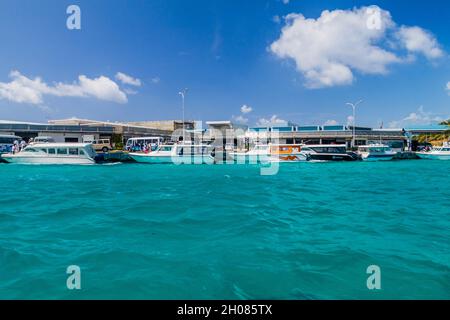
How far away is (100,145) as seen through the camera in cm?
4456

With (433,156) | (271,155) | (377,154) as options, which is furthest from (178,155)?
(433,156)

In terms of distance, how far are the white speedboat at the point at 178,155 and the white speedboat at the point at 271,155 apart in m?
4.61

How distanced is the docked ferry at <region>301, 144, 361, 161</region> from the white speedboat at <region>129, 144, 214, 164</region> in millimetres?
13964

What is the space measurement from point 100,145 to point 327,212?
42005mm

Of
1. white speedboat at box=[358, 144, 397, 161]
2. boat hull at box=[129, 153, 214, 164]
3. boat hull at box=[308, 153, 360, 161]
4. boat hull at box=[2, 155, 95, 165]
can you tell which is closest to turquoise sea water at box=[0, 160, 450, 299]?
boat hull at box=[2, 155, 95, 165]

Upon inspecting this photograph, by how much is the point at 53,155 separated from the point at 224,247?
30439 millimetres

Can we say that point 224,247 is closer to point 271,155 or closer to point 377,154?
point 271,155

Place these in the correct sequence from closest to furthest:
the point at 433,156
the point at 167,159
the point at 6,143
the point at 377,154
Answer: the point at 167,159 → the point at 377,154 → the point at 6,143 → the point at 433,156

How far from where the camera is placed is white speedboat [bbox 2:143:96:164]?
98.8ft

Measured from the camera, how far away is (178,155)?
3331 centimetres

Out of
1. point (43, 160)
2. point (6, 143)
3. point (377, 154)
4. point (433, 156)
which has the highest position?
point (6, 143)

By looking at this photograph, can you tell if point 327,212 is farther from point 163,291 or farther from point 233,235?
point 163,291
